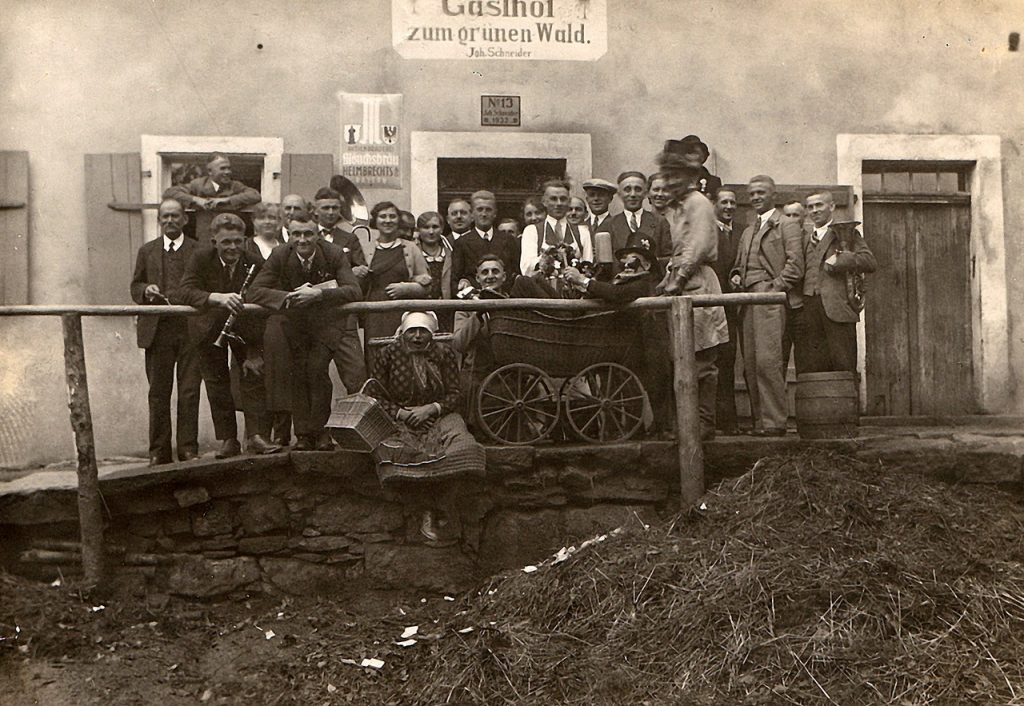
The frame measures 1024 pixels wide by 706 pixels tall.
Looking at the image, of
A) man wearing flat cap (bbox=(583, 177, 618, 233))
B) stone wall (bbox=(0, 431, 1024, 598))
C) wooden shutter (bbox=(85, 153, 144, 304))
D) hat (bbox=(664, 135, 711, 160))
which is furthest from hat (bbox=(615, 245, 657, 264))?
wooden shutter (bbox=(85, 153, 144, 304))

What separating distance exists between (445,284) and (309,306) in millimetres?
1196

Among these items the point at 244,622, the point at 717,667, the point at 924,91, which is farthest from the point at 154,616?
the point at 924,91

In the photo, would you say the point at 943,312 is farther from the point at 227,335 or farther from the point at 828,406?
the point at 227,335

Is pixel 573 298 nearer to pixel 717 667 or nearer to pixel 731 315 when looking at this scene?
pixel 731 315

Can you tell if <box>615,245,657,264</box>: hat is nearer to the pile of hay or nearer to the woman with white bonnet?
the woman with white bonnet

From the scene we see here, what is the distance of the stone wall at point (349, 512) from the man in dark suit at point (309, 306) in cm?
34

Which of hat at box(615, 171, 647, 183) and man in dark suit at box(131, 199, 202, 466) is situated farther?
hat at box(615, 171, 647, 183)

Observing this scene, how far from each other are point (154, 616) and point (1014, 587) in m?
4.64

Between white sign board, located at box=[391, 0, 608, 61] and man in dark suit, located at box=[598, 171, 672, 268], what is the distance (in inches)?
43.2

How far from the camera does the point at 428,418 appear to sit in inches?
245

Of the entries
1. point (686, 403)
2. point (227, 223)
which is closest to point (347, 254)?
point (227, 223)

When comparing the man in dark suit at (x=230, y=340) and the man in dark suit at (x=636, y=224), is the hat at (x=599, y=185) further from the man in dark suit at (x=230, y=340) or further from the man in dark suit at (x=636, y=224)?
the man in dark suit at (x=230, y=340)

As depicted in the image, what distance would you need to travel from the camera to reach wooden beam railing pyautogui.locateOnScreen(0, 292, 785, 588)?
5949 millimetres

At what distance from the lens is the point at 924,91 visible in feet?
25.4
